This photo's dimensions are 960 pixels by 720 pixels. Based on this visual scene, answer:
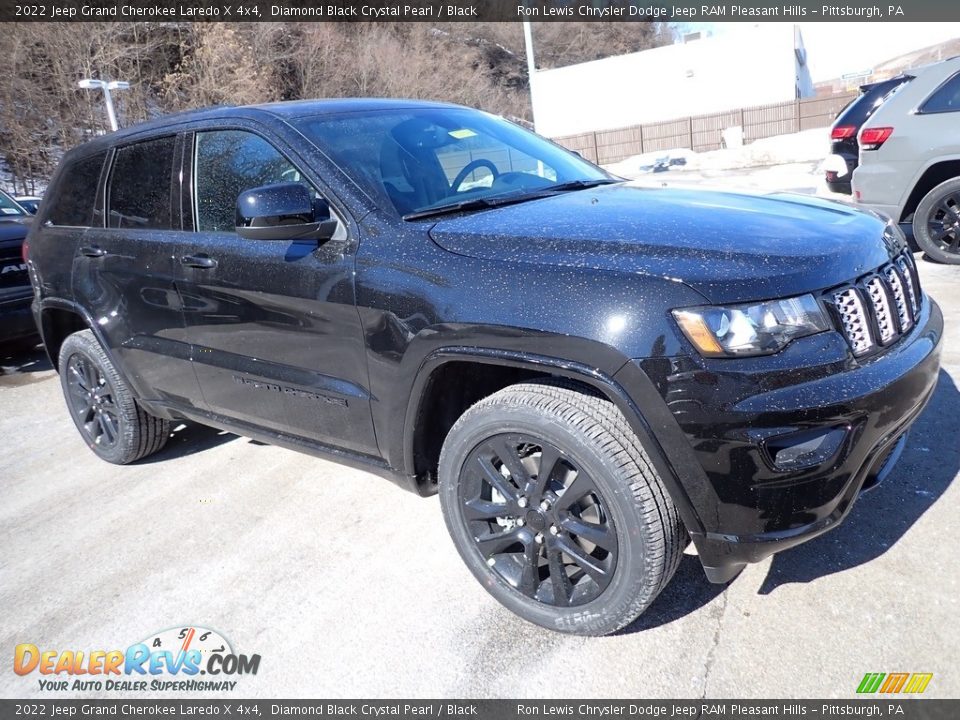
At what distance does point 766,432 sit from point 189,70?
33536 millimetres

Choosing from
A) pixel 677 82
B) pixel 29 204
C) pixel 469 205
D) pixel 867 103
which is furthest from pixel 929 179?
pixel 677 82

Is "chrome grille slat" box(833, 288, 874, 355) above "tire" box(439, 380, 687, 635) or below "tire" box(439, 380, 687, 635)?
above

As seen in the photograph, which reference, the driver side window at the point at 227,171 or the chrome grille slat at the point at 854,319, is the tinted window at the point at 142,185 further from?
the chrome grille slat at the point at 854,319

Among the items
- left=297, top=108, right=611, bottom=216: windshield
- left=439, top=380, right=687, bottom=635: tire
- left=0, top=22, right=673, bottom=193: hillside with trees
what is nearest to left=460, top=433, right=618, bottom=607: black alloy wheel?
left=439, top=380, right=687, bottom=635: tire

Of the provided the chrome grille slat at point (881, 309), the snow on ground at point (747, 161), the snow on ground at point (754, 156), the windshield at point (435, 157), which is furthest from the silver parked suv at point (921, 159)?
the snow on ground at point (754, 156)

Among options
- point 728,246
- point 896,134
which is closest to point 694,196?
point 728,246

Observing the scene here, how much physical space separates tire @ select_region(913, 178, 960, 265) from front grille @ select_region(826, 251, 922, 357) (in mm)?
4469

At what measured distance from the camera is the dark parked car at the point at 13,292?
20.1ft

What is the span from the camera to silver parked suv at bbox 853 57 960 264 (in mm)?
6055

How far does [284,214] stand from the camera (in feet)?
8.18

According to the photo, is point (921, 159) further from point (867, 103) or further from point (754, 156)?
point (754, 156)

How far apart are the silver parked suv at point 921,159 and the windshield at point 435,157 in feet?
13.2

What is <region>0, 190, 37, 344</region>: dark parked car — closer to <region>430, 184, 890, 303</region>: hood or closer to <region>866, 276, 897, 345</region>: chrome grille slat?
<region>430, 184, 890, 303</region>: hood

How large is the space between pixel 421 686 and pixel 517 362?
107cm
